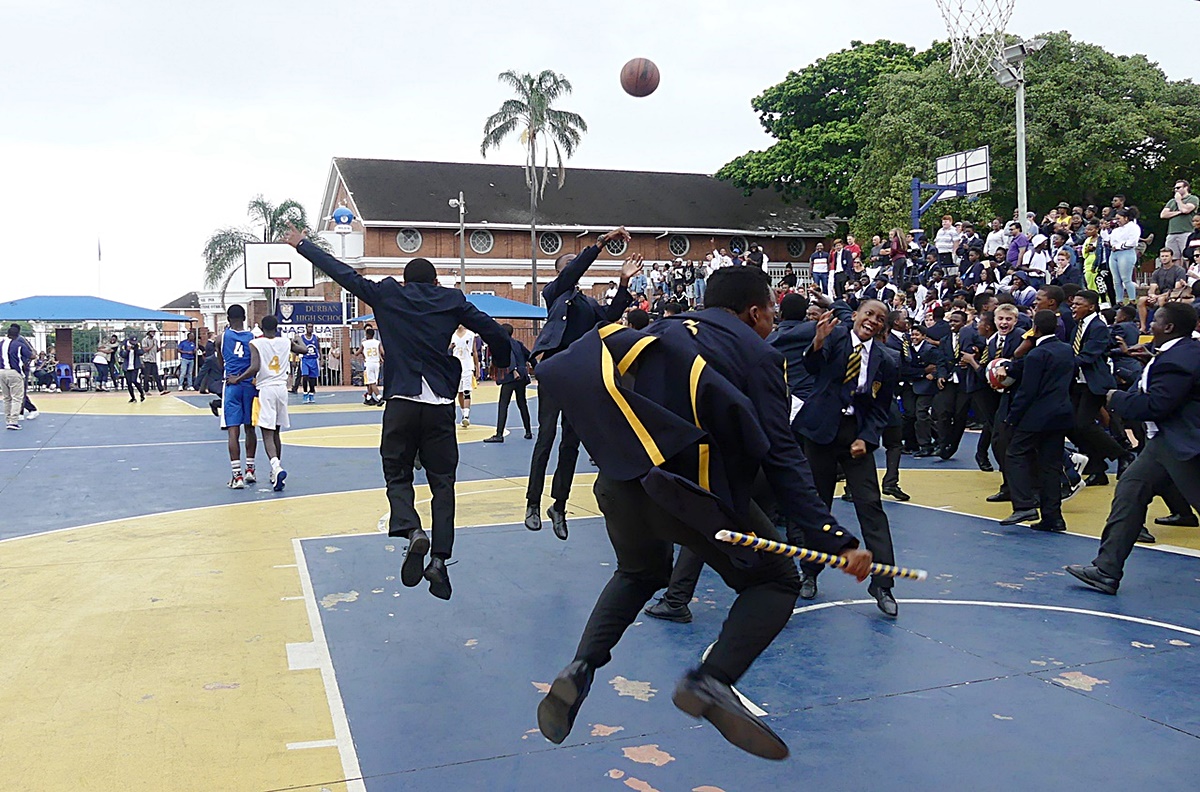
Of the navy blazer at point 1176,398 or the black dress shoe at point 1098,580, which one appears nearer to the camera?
the navy blazer at point 1176,398

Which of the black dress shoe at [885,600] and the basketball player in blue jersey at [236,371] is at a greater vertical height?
the basketball player in blue jersey at [236,371]

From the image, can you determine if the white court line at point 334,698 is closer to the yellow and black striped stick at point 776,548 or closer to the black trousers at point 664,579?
the black trousers at point 664,579

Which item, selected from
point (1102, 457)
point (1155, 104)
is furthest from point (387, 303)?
point (1155, 104)

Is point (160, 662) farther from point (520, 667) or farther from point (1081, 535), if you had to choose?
point (1081, 535)

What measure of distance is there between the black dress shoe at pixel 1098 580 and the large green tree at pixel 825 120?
1378 inches

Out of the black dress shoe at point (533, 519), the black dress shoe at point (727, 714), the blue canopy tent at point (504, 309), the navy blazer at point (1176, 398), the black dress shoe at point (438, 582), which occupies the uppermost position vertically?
the blue canopy tent at point (504, 309)

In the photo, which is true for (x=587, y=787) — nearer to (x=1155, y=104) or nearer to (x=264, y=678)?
(x=264, y=678)

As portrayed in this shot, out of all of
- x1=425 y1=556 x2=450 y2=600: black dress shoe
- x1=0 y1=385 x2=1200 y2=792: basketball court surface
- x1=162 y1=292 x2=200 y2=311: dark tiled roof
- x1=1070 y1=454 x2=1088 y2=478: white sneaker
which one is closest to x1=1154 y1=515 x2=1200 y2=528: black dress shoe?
x1=0 y1=385 x2=1200 y2=792: basketball court surface

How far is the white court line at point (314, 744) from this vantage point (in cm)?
441

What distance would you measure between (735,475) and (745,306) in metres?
0.66

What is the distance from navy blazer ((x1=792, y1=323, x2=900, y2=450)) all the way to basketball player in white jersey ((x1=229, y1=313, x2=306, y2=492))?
21.1 feet

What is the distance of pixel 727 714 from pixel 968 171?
28812 millimetres

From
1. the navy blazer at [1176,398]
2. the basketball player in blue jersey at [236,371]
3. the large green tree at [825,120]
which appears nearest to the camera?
the navy blazer at [1176,398]

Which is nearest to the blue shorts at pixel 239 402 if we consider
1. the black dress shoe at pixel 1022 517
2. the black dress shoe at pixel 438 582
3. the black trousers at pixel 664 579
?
the black dress shoe at pixel 438 582
